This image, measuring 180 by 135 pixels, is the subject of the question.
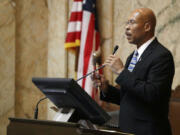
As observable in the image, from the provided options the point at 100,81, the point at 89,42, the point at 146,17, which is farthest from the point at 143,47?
the point at 89,42

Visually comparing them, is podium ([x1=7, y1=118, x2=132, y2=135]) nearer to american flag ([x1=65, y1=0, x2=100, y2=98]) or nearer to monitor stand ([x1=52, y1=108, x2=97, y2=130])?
monitor stand ([x1=52, y1=108, x2=97, y2=130])

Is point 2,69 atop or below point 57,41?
below

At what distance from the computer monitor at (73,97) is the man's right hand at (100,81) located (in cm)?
43

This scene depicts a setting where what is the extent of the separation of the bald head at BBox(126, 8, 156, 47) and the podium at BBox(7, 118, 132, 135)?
3.06 ft

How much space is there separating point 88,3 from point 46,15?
3.73ft

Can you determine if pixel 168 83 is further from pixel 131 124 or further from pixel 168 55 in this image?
pixel 131 124

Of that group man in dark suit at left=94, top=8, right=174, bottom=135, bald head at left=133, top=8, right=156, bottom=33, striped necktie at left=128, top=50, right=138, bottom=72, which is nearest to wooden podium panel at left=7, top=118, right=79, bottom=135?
man in dark suit at left=94, top=8, right=174, bottom=135

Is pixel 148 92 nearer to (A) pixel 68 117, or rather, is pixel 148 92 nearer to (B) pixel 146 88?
(B) pixel 146 88

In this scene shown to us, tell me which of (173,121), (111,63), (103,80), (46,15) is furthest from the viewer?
(46,15)

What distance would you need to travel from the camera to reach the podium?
4.83 ft

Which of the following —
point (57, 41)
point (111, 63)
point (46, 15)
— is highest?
point (46, 15)

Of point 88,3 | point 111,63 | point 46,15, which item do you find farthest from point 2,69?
point 111,63

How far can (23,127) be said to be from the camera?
5.42 feet

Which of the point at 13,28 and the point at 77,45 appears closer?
the point at 77,45
